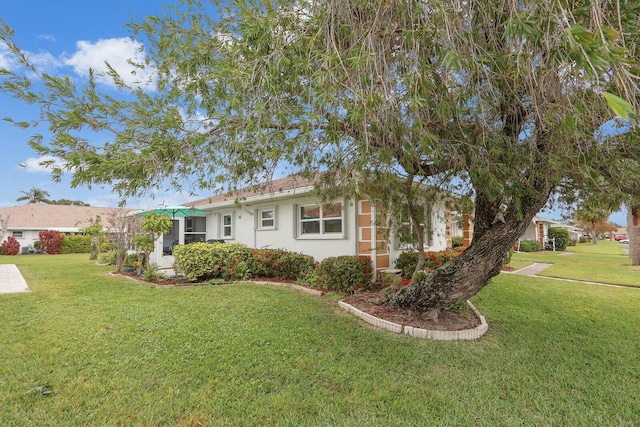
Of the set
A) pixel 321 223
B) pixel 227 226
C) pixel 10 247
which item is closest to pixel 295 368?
pixel 321 223

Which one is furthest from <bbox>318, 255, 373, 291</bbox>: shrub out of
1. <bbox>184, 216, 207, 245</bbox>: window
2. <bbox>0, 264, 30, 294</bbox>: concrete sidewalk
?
<bbox>184, 216, 207, 245</bbox>: window

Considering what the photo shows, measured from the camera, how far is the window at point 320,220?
33.2ft

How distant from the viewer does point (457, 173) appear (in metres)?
5.07

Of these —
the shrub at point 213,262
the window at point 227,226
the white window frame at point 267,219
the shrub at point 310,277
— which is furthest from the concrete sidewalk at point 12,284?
the shrub at point 310,277

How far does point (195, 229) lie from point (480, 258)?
1394 centimetres

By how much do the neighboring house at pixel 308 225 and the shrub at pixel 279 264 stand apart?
2.76 ft

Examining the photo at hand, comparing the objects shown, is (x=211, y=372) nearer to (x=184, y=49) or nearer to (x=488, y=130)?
(x=184, y=49)

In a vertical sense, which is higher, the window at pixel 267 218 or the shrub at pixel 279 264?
the window at pixel 267 218

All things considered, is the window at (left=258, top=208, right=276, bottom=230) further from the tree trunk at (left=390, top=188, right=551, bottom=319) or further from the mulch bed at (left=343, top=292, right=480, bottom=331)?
the tree trunk at (left=390, top=188, right=551, bottom=319)

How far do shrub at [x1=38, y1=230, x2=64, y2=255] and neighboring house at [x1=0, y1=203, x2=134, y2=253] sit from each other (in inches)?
73.2

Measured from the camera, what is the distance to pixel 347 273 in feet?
27.2

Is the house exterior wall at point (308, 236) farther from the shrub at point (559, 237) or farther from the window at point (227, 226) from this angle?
the shrub at point (559, 237)

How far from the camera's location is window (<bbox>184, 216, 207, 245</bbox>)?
16.0 m

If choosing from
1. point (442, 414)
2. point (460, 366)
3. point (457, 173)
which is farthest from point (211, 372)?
point (457, 173)
